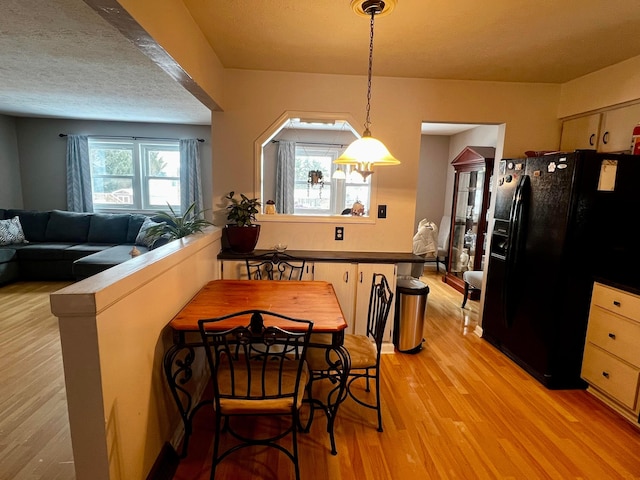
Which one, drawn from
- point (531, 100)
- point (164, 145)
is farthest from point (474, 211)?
point (164, 145)

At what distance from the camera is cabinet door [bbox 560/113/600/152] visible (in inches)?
108

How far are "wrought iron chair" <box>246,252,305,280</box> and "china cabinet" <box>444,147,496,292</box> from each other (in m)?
2.71

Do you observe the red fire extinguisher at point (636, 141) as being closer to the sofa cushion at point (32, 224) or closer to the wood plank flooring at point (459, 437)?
the wood plank flooring at point (459, 437)

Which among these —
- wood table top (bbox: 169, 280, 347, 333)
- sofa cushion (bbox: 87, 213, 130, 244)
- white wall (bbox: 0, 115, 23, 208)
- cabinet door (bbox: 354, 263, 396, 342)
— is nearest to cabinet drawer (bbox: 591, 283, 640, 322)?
cabinet door (bbox: 354, 263, 396, 342)

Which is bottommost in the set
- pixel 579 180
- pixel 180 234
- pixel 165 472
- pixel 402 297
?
pixel 165 472

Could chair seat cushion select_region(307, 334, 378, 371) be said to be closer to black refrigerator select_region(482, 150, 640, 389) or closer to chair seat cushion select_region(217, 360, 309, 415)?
chair seat cushion select_region(217, 360, 309, 415)

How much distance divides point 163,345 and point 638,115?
3.64 metres

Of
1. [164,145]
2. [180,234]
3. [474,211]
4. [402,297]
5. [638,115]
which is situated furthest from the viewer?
[164,145]

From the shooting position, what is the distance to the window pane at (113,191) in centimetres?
577

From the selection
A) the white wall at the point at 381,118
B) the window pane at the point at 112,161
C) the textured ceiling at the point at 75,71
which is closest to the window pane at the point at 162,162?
the window pane at the point at 112,161

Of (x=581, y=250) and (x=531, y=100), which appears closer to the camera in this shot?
(x=581, y=250)

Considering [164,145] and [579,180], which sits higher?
[164,145]

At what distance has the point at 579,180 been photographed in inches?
87.3

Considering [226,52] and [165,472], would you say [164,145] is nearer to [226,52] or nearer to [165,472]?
[226,52]
